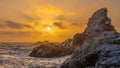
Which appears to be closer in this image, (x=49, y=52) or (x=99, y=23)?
(x=49, y=52)

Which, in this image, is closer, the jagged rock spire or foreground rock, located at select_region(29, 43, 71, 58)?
foreground rock, located at select_region(29, 43, 71, 58)

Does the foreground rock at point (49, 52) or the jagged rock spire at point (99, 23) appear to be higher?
the jagged rock spire at point (99, 23)

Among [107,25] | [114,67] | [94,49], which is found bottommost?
[114,67]

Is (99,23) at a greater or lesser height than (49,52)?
greater

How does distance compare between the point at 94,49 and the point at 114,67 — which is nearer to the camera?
the point at 114,67

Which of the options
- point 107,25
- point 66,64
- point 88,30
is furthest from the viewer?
point 88,30

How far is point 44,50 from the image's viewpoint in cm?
4703

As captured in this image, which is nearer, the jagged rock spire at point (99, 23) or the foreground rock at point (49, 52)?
the foreground rock at point (49, 52)

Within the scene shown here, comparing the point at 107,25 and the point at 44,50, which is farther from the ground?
the point at 107,25

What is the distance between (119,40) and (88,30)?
103ft

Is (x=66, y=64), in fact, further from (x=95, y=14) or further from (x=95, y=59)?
(x=95, y=14)

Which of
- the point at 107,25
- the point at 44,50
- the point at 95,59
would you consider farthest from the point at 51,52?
the point at 95,59

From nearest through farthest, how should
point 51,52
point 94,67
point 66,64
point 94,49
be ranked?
point 94,67 → point 94,49 → point 66,64 → point 51,52

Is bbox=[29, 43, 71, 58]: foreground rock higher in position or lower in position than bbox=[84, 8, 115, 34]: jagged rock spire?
lower
